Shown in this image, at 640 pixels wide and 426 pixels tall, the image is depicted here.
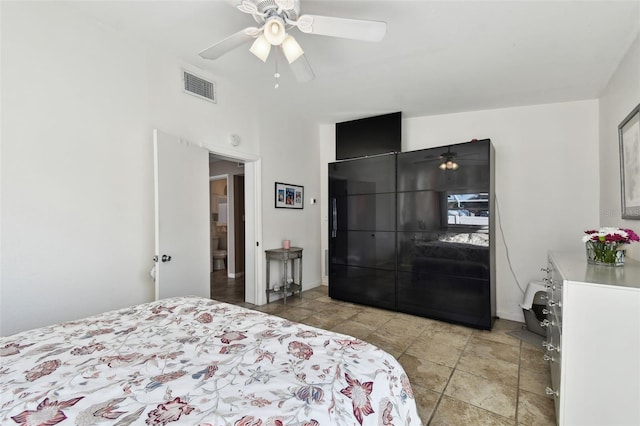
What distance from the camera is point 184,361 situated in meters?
1.15

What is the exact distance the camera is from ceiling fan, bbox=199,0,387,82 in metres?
1.70

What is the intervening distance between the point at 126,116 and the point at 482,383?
3.60 m

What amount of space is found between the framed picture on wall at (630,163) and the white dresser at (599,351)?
0.99m

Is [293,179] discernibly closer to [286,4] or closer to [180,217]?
[180,217]

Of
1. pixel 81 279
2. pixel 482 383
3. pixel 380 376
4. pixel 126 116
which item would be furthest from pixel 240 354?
pixel 126 116

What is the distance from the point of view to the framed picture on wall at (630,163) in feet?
6.80

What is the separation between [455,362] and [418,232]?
150 cm

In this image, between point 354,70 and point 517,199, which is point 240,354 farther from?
point 517,199

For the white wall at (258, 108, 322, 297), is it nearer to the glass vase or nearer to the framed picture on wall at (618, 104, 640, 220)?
the glass vase

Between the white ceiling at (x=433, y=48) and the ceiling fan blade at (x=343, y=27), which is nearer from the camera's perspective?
the ceiling fan blade at (x=343, y=27)

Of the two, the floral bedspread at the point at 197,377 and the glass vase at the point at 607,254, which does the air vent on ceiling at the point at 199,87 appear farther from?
the glass vase at the point at 607,254

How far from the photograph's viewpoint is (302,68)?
2189 mm

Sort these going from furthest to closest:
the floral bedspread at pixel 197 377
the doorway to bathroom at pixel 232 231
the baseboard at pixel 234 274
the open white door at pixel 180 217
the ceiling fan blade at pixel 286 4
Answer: the baseboard at pixel 234 274
the doorway to bathroom at pixel 232 231
the open white door at pixel 180 217
the ceiling fan blade at pixel 286 4
the floral bedspread at pixel 197 377

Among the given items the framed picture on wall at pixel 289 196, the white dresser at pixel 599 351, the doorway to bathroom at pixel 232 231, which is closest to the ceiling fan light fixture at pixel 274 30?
the white dresser at pixel 599 351
